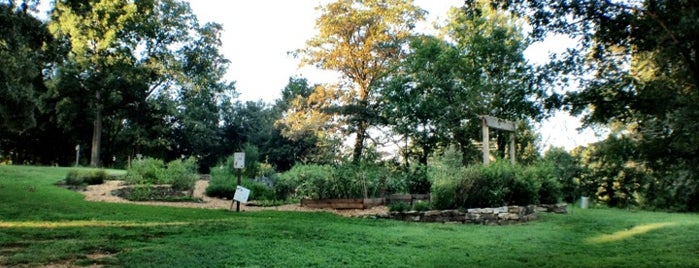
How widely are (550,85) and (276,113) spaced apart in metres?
38.5

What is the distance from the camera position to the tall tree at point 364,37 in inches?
871

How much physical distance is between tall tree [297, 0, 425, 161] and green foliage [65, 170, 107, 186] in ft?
33.9

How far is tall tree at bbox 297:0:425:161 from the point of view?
22.1m

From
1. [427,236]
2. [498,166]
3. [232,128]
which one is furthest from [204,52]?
[427,236]

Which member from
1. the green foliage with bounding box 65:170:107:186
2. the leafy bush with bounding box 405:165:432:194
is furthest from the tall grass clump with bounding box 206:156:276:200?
the green foliage with bounding box 65:170:107:186

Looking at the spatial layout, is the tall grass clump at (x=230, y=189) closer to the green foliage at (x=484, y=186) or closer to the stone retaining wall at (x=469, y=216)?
the stone retaining wall at (x=469, y=216)

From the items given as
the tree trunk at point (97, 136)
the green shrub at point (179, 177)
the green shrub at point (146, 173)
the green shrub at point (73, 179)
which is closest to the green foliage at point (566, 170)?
the green shrub at point (179, 177)

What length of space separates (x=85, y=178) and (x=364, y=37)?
1330 centimetres

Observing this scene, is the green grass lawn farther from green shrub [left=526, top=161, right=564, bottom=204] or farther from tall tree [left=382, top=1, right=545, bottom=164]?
tall tree [left=382, top=1, right=545, bottom=164]

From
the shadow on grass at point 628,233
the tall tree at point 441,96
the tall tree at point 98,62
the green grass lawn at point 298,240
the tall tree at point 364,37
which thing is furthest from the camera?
the tall tree at point 98,62

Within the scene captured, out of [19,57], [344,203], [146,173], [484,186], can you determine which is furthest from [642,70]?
[19,57]

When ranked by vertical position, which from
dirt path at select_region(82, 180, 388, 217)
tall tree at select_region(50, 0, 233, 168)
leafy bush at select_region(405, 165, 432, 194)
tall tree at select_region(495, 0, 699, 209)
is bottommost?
dirt path at select_region(82, 180, 388, 217)

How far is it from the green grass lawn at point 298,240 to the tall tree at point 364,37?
13285 mm

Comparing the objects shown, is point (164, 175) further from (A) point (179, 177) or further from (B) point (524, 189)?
(B) point (524, 189)
